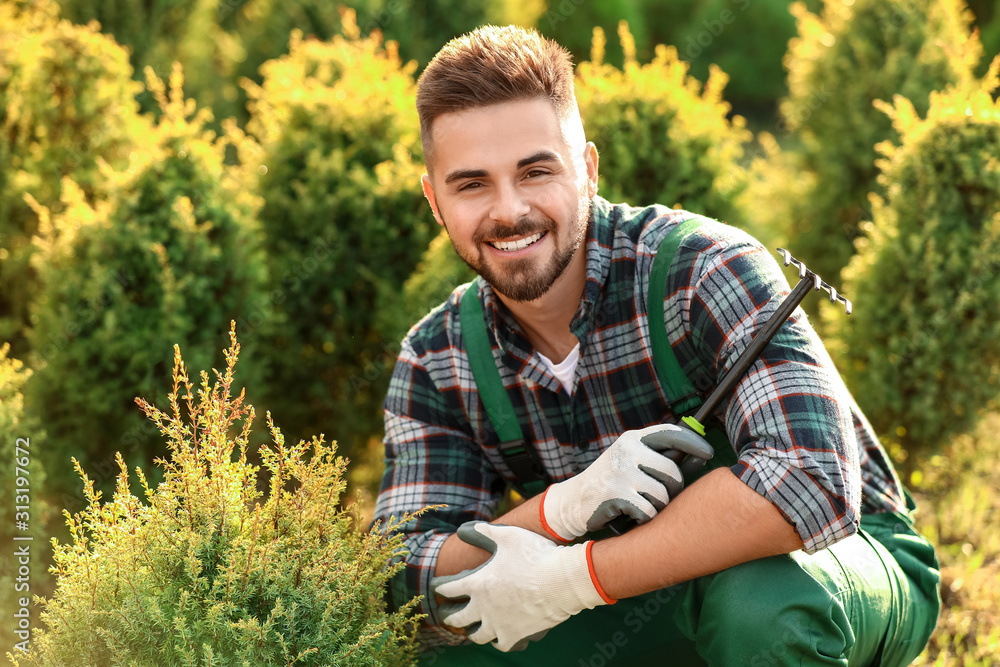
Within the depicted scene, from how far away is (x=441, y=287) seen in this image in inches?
144

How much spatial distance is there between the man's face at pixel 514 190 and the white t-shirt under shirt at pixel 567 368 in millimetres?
258

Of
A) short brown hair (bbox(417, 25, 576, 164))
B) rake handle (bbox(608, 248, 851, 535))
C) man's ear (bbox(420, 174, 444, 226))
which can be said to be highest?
short brown hair (bbox(417, 25, 576, 164))

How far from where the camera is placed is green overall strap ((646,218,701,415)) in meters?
2.44

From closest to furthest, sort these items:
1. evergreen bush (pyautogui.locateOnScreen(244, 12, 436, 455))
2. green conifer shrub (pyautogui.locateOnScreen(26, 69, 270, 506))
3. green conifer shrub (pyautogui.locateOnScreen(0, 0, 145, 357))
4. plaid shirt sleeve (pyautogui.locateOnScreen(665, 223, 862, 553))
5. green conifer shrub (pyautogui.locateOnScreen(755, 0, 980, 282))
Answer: plaid shirt sleeve (pyautogui.locateOnScreen(665, 223, 862, 553)) < green conifer shrub (pyautogui.locateOnScreen(26, 69, 270, 506)) < evergreen bush (pyautogui.locateOnScreen(244, 12, 436, 455)) < green conifer shrub (pyautogui.locateOnScreen(0, 0, 145, 357)) < green conifer shrub (pyautogui.locateOnScreen(755, 0, 980, 282))

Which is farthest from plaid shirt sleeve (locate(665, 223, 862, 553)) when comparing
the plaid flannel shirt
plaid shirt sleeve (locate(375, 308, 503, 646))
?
plaid shirt sleeve (locate(375, 308, 503, 646))

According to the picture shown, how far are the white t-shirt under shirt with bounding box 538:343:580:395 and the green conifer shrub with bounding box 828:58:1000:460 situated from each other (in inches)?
75.7

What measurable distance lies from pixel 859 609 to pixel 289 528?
5.21ft

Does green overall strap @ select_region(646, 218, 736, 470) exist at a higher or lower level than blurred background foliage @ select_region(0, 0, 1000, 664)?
lower

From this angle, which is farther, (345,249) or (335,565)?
(345,249)

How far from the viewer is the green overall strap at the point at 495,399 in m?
2.59

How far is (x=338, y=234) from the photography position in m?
4.25

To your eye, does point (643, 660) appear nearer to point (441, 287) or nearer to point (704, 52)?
point (441, 287)

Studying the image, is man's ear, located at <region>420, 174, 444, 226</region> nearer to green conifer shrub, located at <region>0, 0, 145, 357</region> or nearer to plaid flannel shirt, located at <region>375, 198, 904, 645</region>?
plaid flannel shirt, located at <region>375, 198, 904, 645</region>

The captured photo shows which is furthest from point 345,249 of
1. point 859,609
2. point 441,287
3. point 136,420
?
point 859,609
